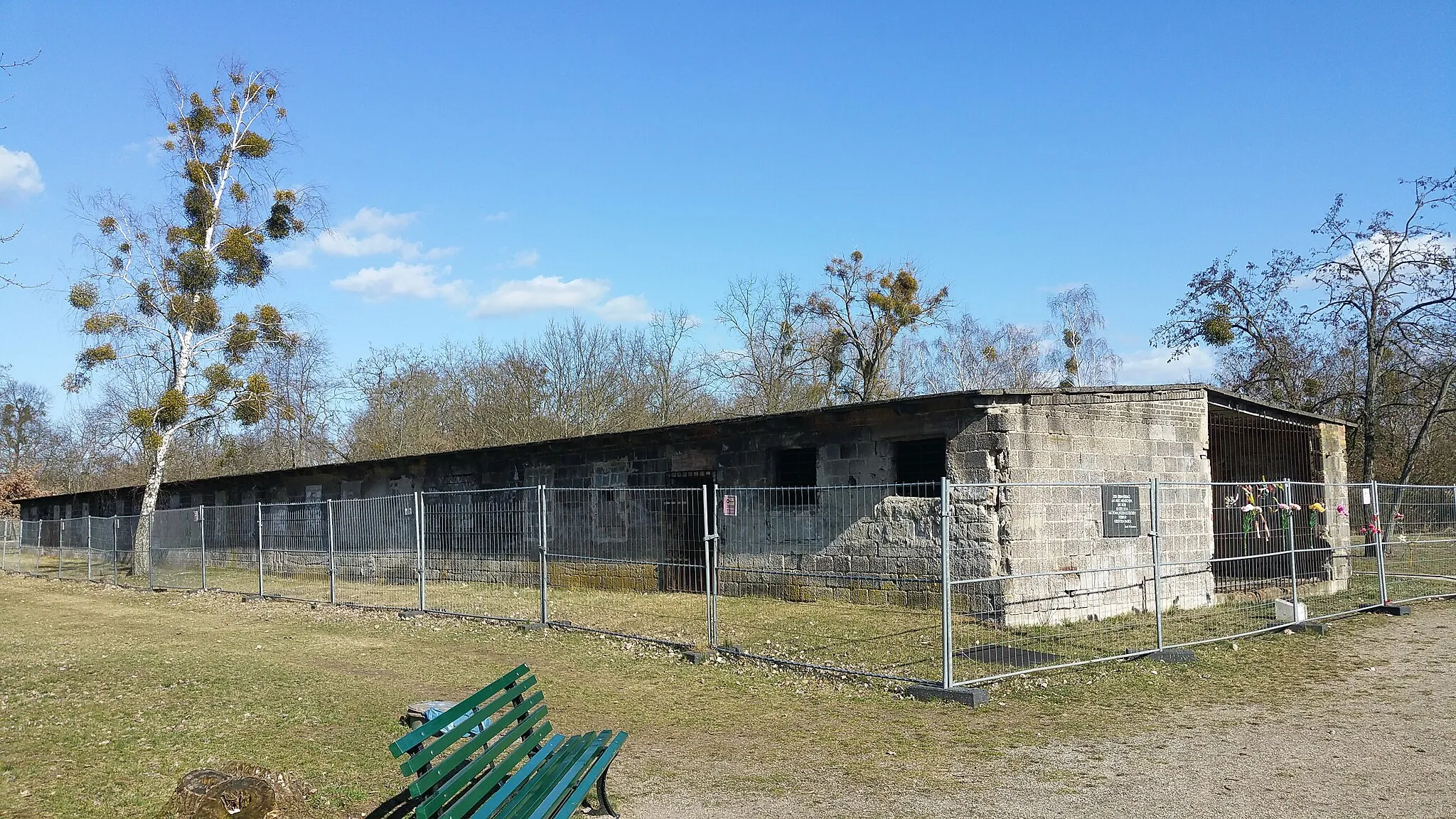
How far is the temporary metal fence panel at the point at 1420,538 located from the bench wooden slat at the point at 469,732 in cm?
1490

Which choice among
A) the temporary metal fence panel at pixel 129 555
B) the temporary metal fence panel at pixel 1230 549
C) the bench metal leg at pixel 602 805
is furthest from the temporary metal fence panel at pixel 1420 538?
the temporary metal fence panel at pixel 129 555

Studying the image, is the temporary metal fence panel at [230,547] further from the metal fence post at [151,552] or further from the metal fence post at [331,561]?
the metal fence post at [331,561]

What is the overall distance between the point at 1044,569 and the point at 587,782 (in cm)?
956

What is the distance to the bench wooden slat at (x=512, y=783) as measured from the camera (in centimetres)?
396

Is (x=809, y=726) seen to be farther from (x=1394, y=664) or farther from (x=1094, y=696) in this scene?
(x=1394, y=664)

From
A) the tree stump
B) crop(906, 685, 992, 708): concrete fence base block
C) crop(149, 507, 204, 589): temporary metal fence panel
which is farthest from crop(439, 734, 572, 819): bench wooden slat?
crop(149, 507, 204, 589): temporary metal fence panel

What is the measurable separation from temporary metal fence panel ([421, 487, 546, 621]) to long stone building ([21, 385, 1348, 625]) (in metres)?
0.06

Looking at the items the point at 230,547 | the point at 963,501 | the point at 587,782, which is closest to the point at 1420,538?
the point at 963,501

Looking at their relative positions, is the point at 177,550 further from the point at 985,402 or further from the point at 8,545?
the point at 985,402

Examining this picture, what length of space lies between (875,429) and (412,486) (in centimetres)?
1290

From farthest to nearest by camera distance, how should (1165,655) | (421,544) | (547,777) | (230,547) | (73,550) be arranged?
(73,550) < (230,547) < (421,544) < (1165,655) < (547,777)

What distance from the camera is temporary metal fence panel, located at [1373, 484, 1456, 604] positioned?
1553cm

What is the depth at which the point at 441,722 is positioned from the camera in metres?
4.31

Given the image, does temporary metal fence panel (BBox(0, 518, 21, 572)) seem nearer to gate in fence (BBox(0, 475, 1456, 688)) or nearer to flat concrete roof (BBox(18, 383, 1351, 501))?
gate in fence (BBox(0, 475, 1456, 688))
